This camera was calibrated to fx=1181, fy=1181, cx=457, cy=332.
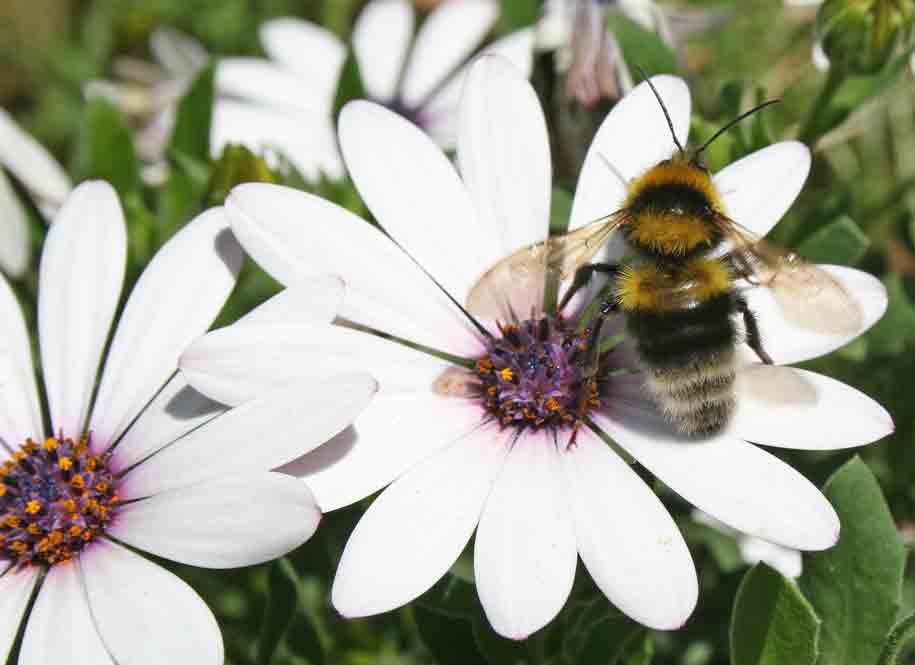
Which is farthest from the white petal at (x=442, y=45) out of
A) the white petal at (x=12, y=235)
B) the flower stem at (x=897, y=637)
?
the flower stem at (x=897, y=637)

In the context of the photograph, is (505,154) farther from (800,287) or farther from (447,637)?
(447,637)

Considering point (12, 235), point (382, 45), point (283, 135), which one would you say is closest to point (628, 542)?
point (12, 235)

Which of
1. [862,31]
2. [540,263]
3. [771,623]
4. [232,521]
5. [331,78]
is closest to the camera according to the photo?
[232,521]

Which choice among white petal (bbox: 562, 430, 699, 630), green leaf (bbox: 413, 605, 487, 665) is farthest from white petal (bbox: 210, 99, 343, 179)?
white petal (bbox: 562, 430, 699, 630)

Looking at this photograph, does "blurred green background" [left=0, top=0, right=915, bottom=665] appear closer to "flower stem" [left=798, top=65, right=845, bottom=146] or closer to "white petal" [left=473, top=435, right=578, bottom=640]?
"flower stem" [left=798, top=65, right=845, bottom=146]

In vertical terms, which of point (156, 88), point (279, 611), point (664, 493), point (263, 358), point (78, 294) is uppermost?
point (156, 88)

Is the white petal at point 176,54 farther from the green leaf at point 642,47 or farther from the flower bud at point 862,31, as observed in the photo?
the flower bud at point 862,31

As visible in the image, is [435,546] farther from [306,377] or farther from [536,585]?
[306,377]

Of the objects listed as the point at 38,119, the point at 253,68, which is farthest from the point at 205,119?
the point at 38,119
